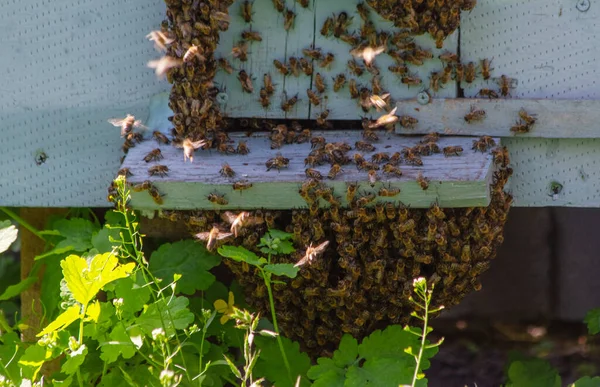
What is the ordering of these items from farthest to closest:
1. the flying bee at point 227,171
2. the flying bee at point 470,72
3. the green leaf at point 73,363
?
the flying bee at point 470,72 → the flying bee at point 227,171 → the green leaf at point 73,363

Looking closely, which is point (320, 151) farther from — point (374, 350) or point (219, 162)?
point (374, 350)

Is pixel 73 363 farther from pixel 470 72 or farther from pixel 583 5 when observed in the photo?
pixel 583 5

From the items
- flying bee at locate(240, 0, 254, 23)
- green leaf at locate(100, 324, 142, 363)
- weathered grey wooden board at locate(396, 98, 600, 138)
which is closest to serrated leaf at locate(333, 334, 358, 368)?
green leaf at locate(100, 324, 142, 363)

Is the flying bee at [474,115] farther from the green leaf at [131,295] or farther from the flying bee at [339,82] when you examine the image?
the green leaf at [131,295]

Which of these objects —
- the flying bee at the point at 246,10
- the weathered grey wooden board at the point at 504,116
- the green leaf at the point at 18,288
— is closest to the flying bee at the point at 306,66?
the flying bee at the point at 246,10

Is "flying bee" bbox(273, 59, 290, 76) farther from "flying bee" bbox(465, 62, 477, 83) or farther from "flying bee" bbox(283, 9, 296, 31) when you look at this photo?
"flying bee" bbox(465, 62, 477, 83)

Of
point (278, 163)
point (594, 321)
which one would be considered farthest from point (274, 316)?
point (594, 321)
